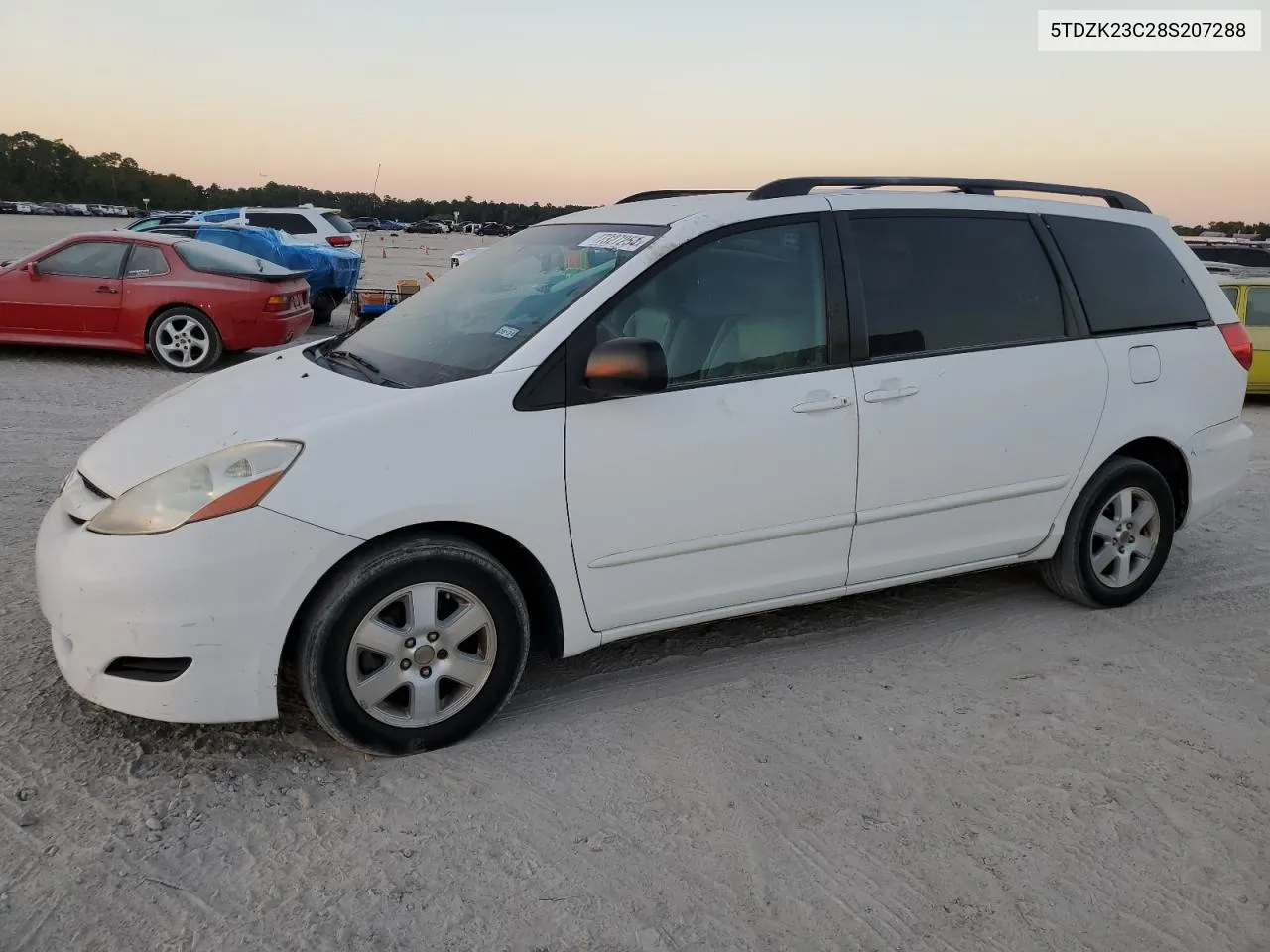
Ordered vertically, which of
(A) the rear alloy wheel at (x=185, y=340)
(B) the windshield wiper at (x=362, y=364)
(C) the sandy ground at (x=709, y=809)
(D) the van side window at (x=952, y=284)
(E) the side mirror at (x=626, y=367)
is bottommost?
(C) the sandy ground at (x=709, y=809)

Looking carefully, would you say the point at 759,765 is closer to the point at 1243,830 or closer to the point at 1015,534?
the point at 1243,830

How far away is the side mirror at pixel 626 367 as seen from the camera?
10.7 feet

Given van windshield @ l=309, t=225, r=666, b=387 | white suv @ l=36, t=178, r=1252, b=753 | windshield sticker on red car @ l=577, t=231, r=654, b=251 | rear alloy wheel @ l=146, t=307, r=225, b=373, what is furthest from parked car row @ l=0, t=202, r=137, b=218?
white suv @ l=36, t=178, r=1252, b=753

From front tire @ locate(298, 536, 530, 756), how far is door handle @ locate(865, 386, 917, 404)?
147cm

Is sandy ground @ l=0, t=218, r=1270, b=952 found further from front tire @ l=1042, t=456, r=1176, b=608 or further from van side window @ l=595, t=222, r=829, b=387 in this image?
van side window @ l=595, t=222, r=829, b=387

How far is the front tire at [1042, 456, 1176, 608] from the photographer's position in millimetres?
4488

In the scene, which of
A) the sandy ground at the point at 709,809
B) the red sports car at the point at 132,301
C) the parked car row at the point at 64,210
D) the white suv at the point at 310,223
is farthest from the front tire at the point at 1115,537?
the parked car row at the point at 64,210

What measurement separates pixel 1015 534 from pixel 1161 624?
0.85 meters

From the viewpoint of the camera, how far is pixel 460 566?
10.5ft

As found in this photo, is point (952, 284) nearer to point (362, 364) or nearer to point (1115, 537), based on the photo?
point (1115, 537)

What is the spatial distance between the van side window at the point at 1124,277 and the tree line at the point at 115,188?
336ft

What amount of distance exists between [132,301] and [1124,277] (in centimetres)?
960

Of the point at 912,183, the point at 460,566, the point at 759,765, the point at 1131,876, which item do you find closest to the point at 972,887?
the point at 1131,876

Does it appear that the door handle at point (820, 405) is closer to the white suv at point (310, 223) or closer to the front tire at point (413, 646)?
the front tire at point (413, 646)
